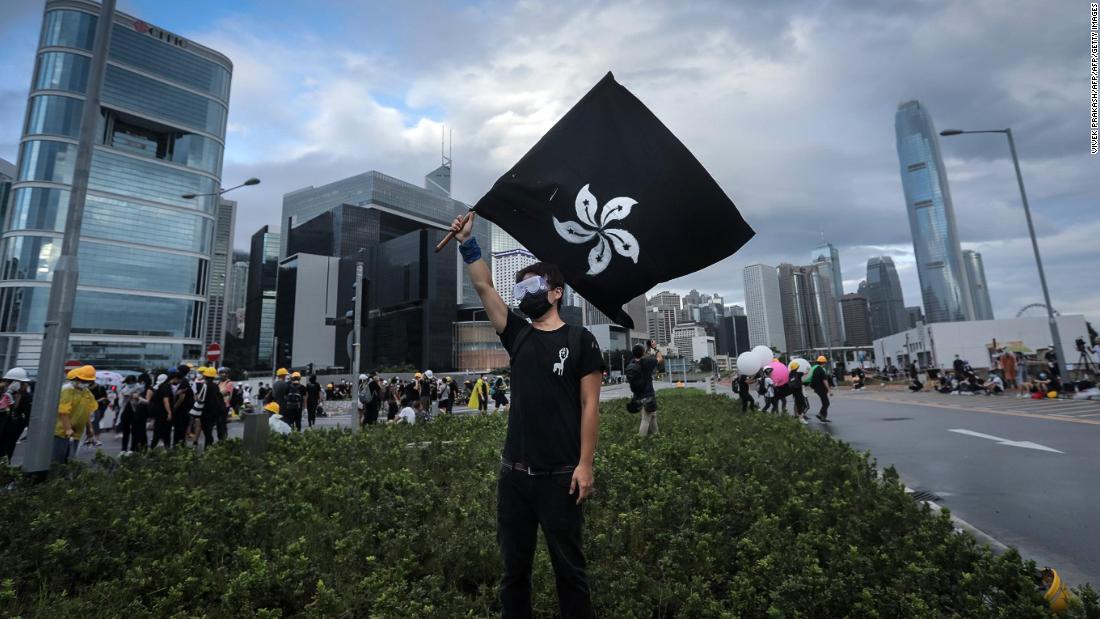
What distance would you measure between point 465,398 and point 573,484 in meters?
40.3

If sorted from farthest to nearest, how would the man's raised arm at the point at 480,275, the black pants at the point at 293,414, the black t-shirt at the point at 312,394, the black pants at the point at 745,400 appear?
the black t-shirt at the point at 312,394 < the black pants at the point at 745,400 < the black pants at the point at 293,414 < the man's raised arm at the point at 480,275

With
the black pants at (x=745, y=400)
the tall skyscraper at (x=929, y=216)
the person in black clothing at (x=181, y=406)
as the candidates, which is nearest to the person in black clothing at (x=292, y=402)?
the person in black clothing at (x=181, y=406)

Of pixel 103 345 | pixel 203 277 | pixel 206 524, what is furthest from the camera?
pixel 203 277

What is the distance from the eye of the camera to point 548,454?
8.75 ft

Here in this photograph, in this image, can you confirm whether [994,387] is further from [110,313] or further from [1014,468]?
[110,313]

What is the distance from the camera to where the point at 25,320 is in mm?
81062

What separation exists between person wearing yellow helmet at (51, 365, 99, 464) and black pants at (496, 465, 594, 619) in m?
8.82

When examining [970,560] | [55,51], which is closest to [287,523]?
[970,560]

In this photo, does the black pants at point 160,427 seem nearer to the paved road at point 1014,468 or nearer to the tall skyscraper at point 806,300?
the paved road at point 1014,468

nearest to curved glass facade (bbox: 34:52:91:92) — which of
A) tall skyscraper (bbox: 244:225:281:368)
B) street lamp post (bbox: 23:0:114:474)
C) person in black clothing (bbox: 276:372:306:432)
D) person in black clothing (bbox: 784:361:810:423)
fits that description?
tall skyscraper (bbox: 244:225:281:368)

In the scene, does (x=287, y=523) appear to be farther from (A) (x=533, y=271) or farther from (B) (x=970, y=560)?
(B) (x=970, y=560)

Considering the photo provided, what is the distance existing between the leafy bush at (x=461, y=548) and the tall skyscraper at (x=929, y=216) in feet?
679

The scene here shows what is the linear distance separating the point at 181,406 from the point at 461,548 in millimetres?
10263

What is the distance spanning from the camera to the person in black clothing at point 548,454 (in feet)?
8.57
